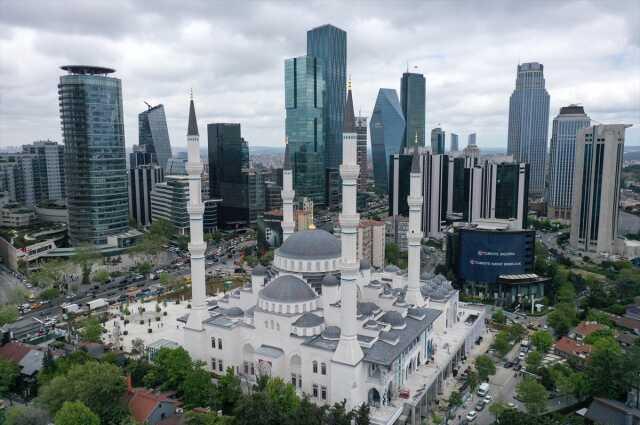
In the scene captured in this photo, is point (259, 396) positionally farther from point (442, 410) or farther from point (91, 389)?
point (442, 410)

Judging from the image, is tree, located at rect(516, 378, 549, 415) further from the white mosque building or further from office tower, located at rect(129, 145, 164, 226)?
office tower, located at rect(129, 145, 164, 226)

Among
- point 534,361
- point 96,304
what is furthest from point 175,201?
point 534,361

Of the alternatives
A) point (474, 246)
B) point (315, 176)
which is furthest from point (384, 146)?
point (474, 246)

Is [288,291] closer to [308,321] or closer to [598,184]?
[308,321]

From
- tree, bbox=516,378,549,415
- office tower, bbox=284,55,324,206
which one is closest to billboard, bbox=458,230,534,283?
tree, bbox=516,378,549,415

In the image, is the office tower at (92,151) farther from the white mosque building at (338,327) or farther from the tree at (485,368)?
the tree at (485,368)

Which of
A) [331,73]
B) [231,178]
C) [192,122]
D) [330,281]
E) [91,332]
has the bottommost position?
[91,332]
